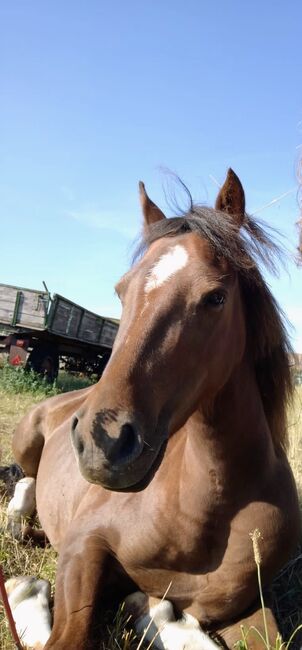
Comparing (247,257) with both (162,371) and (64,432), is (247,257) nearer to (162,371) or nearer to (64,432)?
(162,371)

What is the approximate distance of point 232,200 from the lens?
2385 mm

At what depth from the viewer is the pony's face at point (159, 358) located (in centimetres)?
162

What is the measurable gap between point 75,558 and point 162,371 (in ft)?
3.79

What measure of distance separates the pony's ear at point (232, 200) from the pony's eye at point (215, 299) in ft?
1.55

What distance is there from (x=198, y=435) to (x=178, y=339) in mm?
625

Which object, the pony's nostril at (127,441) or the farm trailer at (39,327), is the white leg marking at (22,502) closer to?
the pony's nostril at (127,441)

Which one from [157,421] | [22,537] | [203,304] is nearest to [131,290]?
[203,304]

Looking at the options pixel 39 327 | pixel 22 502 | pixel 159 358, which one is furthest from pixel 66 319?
pixel 159 358

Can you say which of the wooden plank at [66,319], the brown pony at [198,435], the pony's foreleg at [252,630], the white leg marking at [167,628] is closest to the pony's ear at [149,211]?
the brown pony at [198,435]

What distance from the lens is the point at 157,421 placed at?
70.1 inches

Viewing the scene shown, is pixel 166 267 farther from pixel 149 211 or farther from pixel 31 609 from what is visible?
pixel 31 609

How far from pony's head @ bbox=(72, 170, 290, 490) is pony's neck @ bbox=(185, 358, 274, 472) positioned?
80mm

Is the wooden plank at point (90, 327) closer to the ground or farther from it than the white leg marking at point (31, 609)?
farther from it

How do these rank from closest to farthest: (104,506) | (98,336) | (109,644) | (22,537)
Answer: (109,644), (104,506), (22,537), (98,336)
